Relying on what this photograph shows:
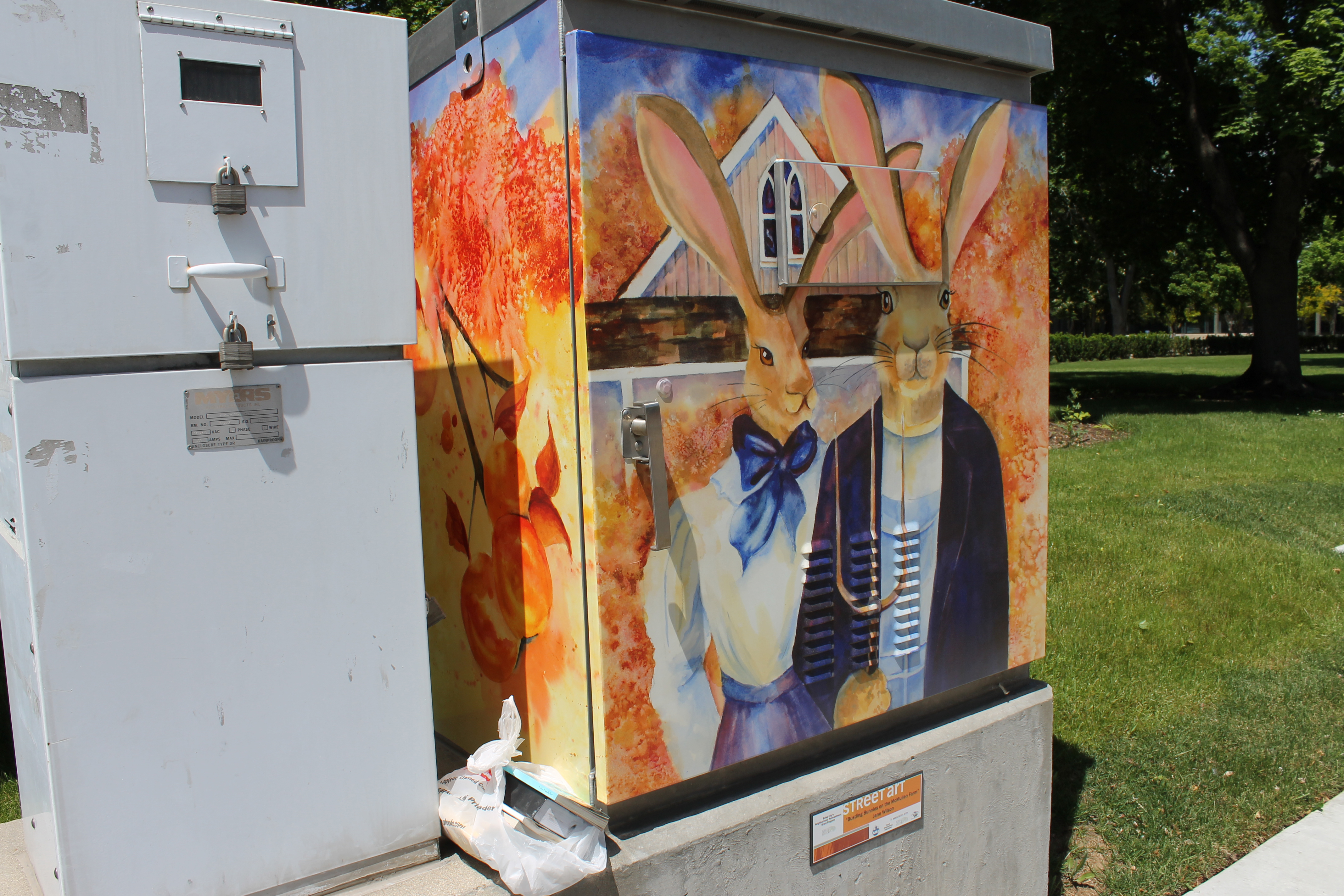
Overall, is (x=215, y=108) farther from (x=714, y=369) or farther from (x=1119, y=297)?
(x=1119, y=297)

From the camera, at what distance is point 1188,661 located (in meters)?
5.22

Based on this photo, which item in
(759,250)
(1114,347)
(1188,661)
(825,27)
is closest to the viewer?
(759,250)

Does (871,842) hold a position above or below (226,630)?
below

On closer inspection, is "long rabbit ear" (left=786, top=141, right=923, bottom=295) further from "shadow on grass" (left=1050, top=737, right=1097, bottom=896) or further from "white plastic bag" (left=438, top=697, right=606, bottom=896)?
"shadow on grass" (left=1050, top=737, right=1097, bottom=896)

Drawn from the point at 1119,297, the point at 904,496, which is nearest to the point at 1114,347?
the point at 1119,297

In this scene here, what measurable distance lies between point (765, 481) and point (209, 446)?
48.0 inches

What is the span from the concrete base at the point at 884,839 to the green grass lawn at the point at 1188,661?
74 cm

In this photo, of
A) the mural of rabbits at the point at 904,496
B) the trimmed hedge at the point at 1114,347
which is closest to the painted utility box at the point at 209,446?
the mural of rabbits at the point at 904,496

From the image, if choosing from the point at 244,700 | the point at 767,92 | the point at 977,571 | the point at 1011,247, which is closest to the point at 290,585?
the point at 244,700

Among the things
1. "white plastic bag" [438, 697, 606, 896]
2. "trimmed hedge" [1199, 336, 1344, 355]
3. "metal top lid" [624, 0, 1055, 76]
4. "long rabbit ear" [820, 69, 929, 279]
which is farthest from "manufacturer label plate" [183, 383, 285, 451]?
"trimmed hedge" [1199, 336, 1344, 355]

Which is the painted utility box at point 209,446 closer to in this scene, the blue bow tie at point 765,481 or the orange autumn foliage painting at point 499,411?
the orange autumn foliage painting at point 499,411

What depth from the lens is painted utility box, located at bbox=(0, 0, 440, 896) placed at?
167 centimetres

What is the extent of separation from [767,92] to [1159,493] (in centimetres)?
772

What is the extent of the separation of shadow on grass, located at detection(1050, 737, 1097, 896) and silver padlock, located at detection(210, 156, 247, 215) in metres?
3.17
